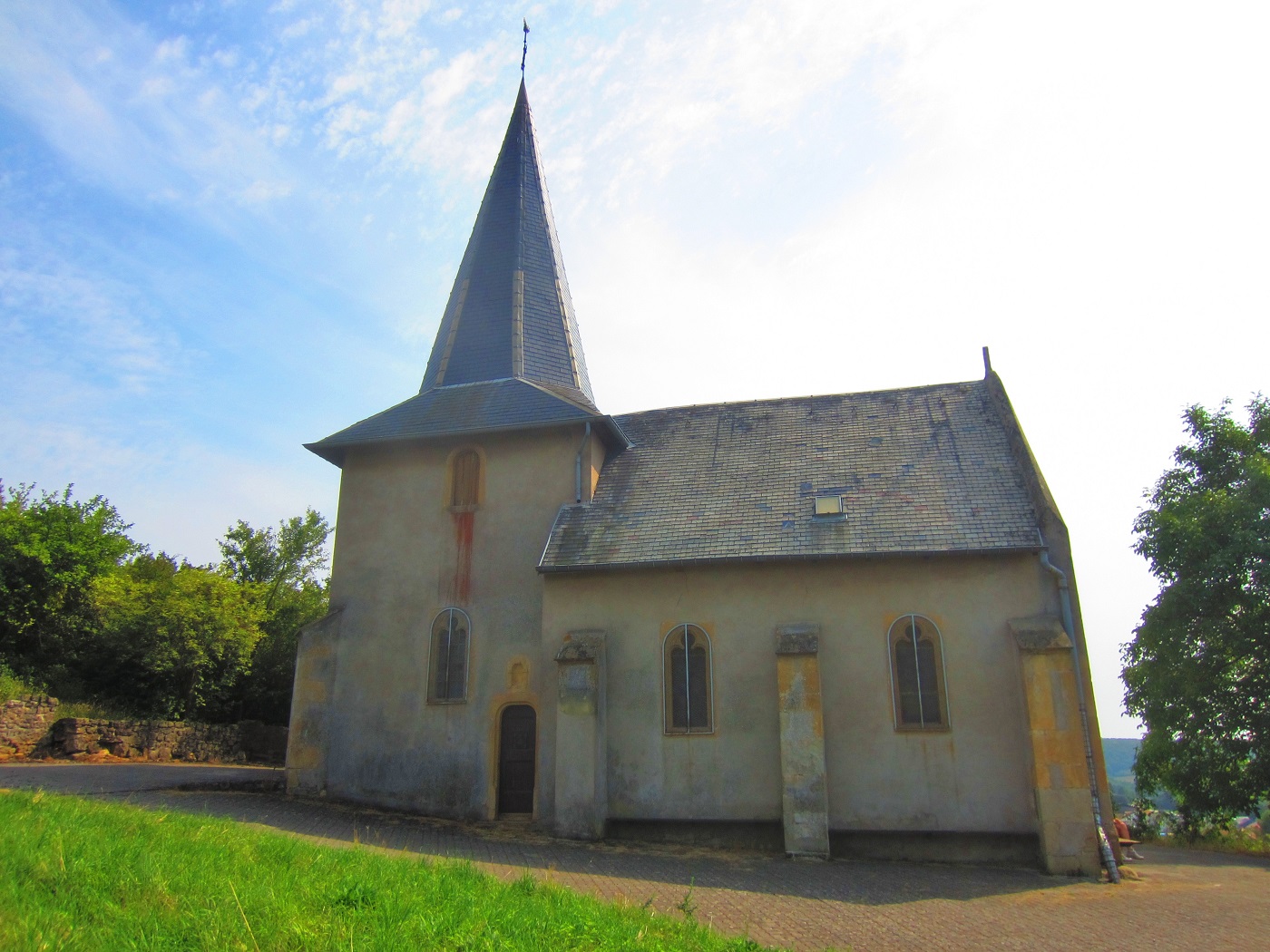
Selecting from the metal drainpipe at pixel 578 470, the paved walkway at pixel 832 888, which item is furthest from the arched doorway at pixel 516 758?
the metal drainpipe at pixel 578 470

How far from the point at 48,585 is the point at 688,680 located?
67.8ft

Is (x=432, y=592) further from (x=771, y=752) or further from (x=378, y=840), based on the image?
(x=771, y=752)

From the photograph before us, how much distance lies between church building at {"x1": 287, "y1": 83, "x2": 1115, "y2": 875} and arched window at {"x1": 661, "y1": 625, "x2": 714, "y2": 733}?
2.0 inches

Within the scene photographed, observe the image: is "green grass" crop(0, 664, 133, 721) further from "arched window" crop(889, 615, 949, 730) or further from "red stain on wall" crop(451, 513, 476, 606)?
"arched window" crop(889, 615, 949, 730)

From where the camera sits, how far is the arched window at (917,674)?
1503 cm

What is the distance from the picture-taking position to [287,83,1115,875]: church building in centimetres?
1458

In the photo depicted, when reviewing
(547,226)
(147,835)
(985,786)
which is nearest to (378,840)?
(147,835)

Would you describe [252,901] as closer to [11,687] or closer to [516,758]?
[516,758]

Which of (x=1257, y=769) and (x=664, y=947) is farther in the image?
(x=1257, y=769)

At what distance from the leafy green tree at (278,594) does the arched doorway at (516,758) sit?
41.0ft

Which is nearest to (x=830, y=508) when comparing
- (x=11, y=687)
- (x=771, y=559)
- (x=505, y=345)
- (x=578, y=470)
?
(x=771, y=559)

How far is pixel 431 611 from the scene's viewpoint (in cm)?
1800

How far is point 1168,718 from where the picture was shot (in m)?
21.8

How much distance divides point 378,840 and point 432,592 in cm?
594
